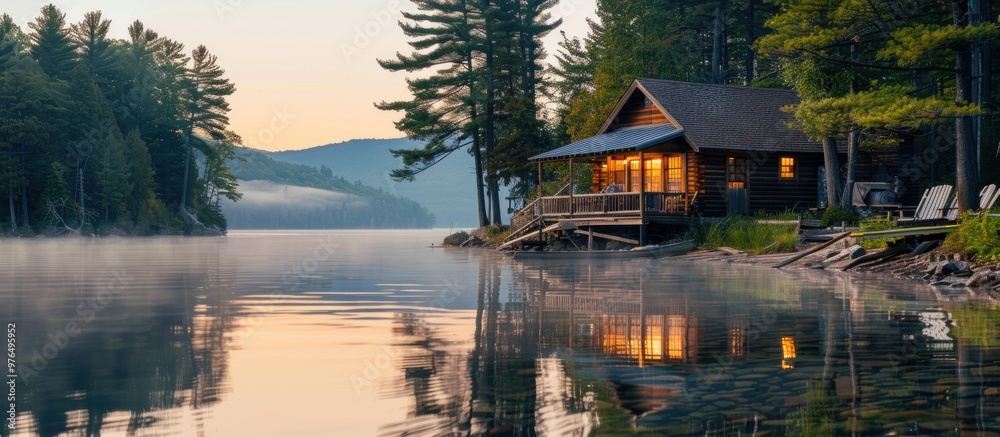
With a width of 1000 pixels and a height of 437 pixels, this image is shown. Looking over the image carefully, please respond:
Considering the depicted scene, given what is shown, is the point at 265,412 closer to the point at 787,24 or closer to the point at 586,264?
the point at 586,264

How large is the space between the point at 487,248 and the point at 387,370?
42940 mm

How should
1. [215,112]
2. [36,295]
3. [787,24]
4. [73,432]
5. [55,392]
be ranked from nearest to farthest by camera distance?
[73,432], [55,392], [36,295], [787,24], [215,112]

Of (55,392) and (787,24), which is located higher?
(787,24)

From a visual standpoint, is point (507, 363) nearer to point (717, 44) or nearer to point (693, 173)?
point (693, 173)

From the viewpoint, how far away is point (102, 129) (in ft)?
275

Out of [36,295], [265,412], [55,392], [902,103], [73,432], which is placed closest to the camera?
[73,432]

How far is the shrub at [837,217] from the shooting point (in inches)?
1336

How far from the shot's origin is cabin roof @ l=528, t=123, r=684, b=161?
38344 millimetres

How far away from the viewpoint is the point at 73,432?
6566 mm

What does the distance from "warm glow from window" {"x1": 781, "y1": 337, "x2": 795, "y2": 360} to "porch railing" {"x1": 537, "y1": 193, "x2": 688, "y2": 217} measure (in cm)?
2695

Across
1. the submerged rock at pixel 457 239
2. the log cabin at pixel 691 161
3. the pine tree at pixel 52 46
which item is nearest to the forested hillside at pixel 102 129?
the pine tree at pixel 52 46

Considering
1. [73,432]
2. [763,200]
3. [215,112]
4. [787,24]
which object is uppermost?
[215,112]

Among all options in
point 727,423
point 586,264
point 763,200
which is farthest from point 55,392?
point 763,200

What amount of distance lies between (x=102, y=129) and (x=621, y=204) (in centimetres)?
5940
